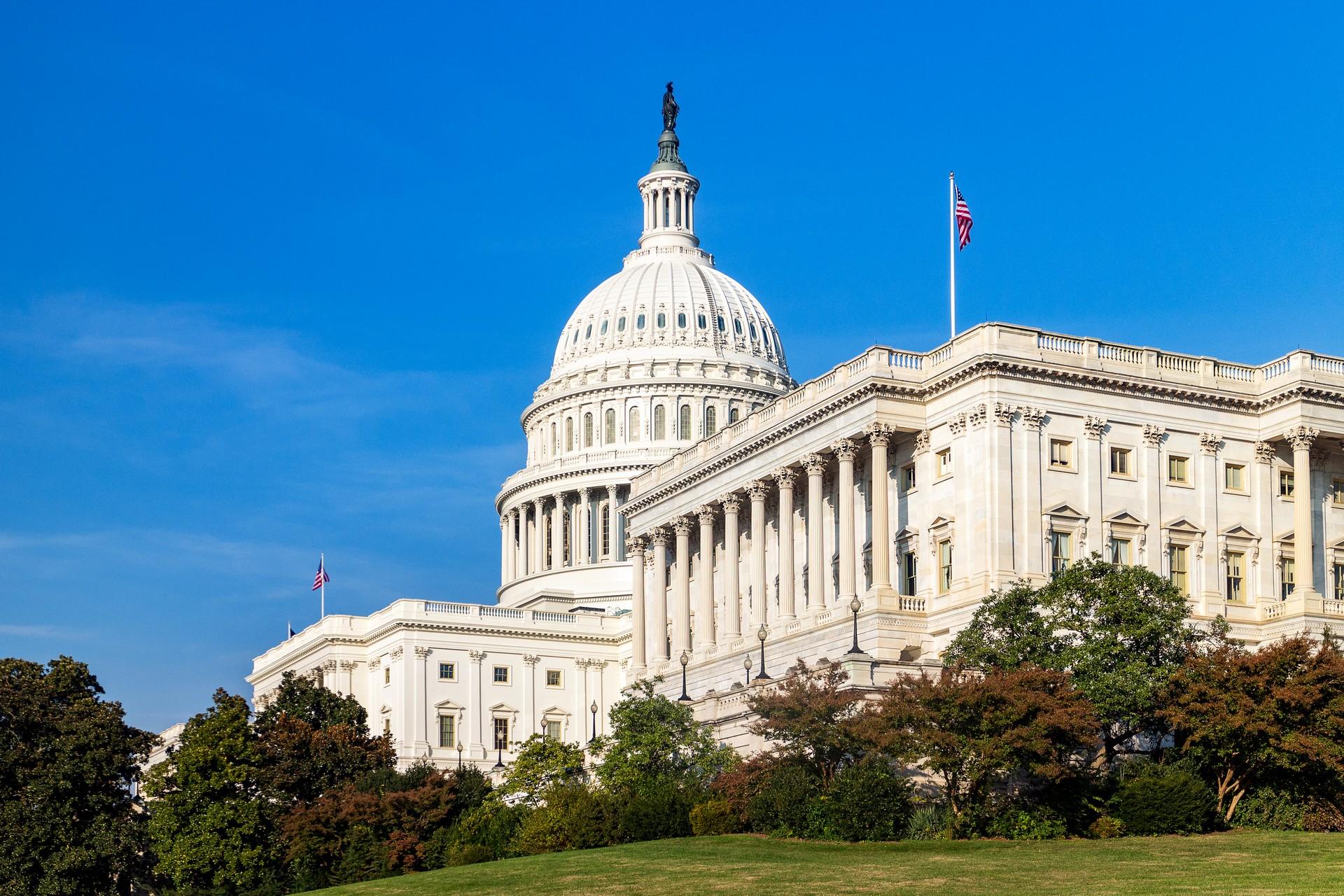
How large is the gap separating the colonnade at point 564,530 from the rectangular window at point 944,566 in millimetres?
67997

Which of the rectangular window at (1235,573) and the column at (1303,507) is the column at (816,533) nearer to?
the rectangular window at (1235,573)

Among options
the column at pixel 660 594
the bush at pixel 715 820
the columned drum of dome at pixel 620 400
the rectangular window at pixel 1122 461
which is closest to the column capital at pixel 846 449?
the rectangular window at pixel 1122 461

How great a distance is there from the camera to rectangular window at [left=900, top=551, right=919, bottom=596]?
3831 inches

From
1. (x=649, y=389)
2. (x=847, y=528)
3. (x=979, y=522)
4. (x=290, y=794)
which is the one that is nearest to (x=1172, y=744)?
(x=979, y=522)

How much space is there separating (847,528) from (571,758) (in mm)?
16184

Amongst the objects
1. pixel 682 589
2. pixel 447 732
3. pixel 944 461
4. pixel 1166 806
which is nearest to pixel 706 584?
pixel 682 589

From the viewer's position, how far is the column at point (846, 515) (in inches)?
3863

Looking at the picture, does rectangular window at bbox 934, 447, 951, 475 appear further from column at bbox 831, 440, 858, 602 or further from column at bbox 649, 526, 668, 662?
column at bbox 649, 526, 668, 662

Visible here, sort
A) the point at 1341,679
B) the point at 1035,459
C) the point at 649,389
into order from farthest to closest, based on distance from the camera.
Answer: the point at 649,389 < the point at 1035,459 < the point at 1341,679

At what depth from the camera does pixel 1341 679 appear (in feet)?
235

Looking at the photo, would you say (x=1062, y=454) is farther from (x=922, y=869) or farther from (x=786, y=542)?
(x=922, y=869)

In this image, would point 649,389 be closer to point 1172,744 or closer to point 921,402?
point 921,402

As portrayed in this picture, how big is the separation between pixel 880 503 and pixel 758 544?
1447cm

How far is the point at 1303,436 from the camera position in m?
96.2
